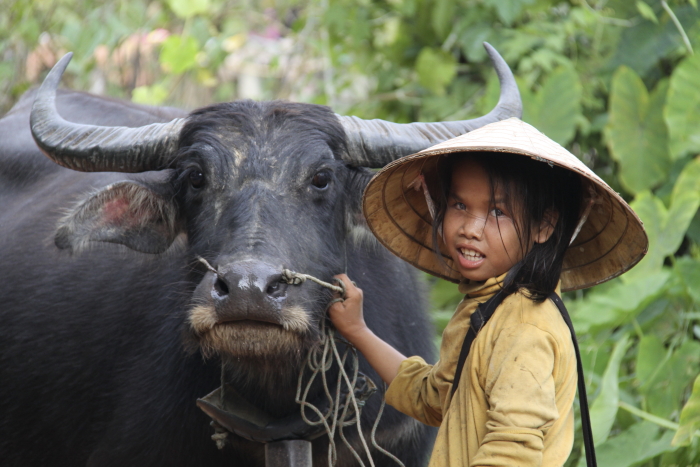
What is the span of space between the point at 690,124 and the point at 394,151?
1955 millimetres

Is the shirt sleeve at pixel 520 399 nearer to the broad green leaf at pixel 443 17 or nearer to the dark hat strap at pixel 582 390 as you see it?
the dark hat strap at pixel 582 390

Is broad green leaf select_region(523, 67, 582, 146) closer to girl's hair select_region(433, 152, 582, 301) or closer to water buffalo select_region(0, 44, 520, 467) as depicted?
water buffalo select_region(0, 44, 520, 467)

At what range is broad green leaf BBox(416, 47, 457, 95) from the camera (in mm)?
5074

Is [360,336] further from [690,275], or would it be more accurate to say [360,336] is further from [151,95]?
[151,95]

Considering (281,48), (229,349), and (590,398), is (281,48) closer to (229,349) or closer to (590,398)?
(590,398)

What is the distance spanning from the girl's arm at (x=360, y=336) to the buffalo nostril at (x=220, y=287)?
0.41 meters

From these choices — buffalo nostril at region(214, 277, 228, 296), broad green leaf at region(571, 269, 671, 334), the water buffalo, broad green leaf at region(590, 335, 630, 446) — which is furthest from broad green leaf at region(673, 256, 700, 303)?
buffalo nostril at region(214, 277, 228, 296)

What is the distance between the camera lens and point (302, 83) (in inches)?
304

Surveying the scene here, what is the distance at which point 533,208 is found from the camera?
1.85 meters

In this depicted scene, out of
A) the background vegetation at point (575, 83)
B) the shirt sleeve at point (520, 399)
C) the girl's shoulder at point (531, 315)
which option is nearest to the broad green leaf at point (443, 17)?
the background vegetation at point (575, 83)

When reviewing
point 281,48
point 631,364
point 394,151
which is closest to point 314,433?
point 394,151

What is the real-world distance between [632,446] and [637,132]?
1853 mm

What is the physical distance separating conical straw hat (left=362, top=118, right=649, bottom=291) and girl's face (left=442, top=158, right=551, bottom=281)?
3.4 inches

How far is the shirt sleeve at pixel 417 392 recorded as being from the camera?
207cm
